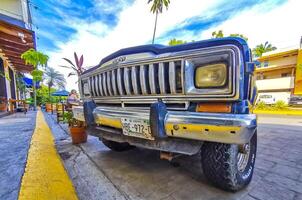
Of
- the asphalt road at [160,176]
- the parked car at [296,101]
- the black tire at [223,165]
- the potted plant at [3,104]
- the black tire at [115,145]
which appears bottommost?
the parked car at [296,101]

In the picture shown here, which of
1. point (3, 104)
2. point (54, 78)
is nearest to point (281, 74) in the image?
point (3, 104)

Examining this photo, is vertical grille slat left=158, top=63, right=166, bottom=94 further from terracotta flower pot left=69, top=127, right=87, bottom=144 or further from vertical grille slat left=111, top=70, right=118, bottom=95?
terracotta flower pot left=69, top=127, right=87, bottom=144

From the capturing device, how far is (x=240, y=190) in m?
1.37

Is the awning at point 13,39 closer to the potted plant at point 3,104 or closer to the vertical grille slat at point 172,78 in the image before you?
the potted plant at point 3,104

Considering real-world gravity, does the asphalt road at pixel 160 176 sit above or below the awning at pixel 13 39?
below

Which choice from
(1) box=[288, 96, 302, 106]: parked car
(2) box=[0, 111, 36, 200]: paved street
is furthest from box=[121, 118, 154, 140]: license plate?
(1) box=[288, 96, 302, 106]: parked car

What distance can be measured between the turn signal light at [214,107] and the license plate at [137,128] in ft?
1.36

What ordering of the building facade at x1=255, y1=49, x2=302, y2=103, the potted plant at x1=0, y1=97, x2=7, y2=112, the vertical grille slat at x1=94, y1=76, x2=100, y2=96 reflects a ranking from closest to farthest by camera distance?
the vertical grille slat at x1=94, y1=76, x2=100, y2=96
the potted plant at x1=0, y1=97, x2=7, y2=112
the building facade at x1=255, y1=49, x2=302, y2=103

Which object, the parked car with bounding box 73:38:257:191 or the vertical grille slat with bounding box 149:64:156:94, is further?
the vertical grille slat with bounding box 149:64:156:94

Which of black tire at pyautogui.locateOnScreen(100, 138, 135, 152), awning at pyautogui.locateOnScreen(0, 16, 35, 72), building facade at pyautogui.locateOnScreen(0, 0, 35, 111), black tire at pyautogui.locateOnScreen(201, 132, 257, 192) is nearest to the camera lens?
black tire at pyautogui.locateOnScreen(201, 132, 257, 192)

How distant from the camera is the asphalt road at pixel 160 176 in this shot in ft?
4.33

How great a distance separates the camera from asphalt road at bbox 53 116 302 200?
4.33 feet

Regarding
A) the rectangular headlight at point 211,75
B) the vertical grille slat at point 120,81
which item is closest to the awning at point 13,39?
the vertical grille slat at point 120,81

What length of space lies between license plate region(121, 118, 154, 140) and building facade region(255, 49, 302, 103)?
67.2ft
